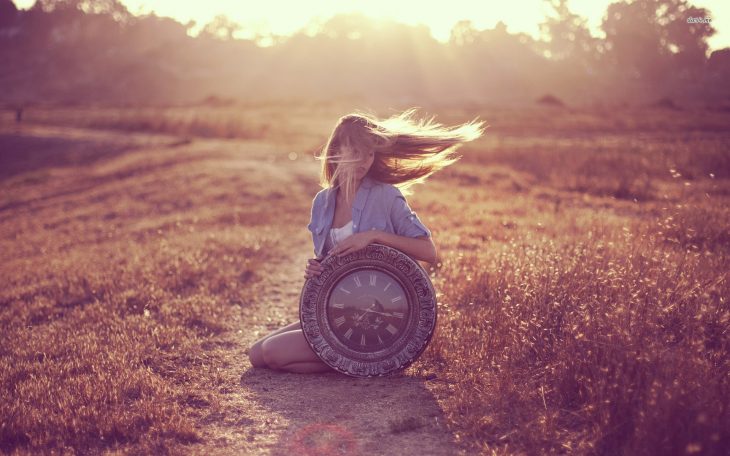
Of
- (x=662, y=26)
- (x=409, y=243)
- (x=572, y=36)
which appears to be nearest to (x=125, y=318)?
(x=409, y=243)

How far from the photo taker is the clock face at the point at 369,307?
14.1 ft

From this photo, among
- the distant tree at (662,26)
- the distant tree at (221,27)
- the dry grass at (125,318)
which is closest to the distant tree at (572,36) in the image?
the distant tree at (662,26)

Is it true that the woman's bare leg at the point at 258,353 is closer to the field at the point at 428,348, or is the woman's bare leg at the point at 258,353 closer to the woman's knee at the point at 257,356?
the woman's knee at the point at 257,356

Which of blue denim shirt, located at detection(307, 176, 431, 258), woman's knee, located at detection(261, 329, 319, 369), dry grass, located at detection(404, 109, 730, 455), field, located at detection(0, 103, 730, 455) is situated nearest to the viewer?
dry grass, located at detection(404, 109, 730, 455)

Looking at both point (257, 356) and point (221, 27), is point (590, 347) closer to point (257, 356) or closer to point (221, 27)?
point (257, 356)

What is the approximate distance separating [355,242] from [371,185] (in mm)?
507

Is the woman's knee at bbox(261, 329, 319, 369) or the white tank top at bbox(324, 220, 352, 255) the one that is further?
the woman's knee at bbox(261, 329, 319, 369)

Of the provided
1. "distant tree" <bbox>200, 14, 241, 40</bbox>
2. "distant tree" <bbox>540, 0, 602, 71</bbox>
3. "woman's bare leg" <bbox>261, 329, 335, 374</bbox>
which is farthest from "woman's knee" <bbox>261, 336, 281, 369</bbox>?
"distant tree" <bbox>200, 14, 241, 40</bbox>

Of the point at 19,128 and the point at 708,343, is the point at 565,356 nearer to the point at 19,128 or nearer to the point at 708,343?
the point at 708,343

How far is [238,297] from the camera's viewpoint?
7.17m

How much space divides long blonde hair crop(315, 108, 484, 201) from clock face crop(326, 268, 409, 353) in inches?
27.6

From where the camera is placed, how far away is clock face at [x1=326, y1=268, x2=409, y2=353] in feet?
14.1

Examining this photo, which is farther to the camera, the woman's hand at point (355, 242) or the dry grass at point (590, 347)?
the woman's hand at point (355, 242)

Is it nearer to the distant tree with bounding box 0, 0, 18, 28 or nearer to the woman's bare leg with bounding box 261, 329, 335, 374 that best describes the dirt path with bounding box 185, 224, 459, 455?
the woman's bare leg with bounding box 261, 329, 335, 374
